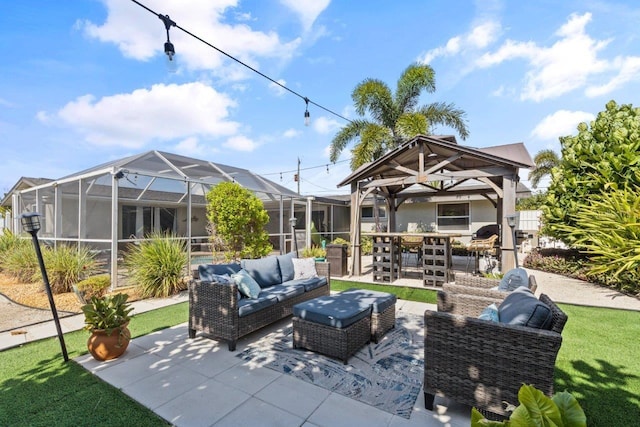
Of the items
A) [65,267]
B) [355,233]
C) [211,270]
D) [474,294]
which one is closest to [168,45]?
[211,270]

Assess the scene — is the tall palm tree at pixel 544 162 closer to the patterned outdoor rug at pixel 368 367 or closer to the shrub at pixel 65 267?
the patterned outdoor rug at pixel 368 367

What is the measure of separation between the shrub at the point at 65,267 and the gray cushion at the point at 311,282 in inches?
198

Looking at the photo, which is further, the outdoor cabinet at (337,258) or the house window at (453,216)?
the house window at (453,216)

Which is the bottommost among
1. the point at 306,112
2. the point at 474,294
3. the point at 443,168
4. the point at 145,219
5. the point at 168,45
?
the point at 474,294

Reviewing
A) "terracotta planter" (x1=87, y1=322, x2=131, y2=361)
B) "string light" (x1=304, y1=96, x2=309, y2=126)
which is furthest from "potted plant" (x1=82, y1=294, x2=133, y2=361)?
"string light" (x1=304, y1=96, x2=309, y2=126)

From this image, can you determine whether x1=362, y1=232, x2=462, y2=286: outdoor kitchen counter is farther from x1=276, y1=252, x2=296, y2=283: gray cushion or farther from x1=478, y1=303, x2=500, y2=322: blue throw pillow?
x1=478, y1=303, x2=500, y2=322: blue throw pillow

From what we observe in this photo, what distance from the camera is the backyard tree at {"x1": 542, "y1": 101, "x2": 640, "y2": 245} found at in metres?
6.98

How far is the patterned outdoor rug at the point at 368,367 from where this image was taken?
2830 mm

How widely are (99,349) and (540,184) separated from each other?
2558 centimetres

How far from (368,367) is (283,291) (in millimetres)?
1928

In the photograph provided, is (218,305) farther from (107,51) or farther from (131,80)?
(131,80)

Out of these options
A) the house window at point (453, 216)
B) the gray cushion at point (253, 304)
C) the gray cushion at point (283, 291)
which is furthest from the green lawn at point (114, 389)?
the house window at point (453, 216)

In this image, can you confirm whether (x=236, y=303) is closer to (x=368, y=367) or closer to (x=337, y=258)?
(x=368, y=367)

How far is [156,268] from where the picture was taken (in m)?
6.53
